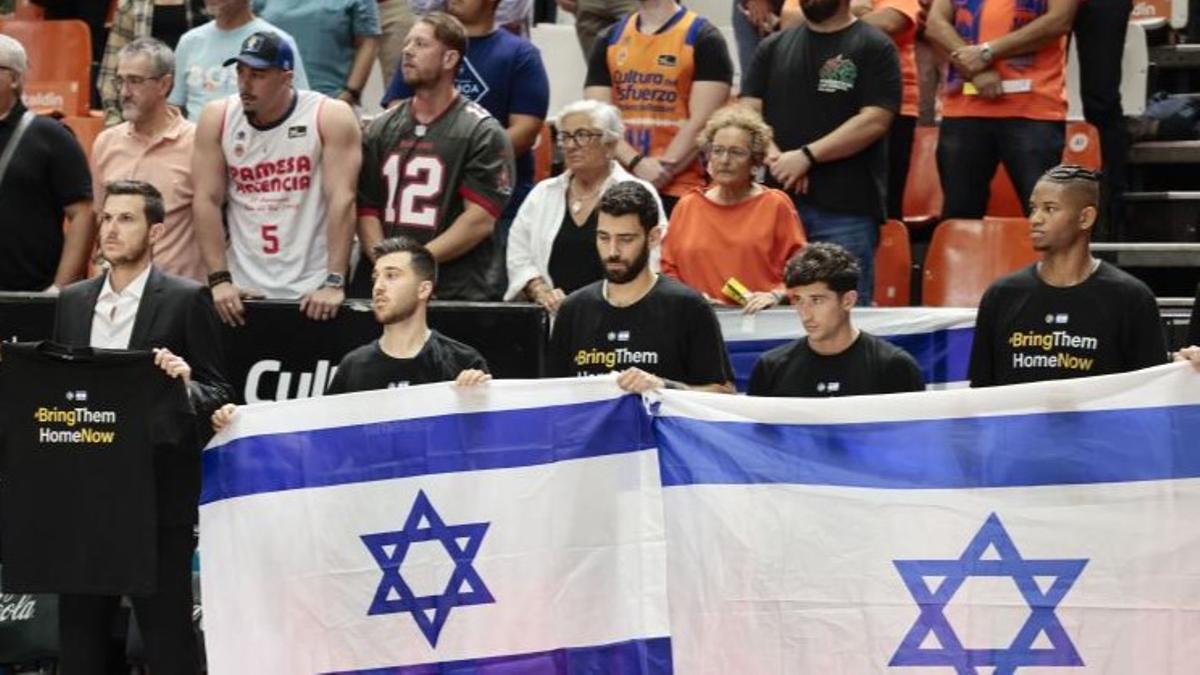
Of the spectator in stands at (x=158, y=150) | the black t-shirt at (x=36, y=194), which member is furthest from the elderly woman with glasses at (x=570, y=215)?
the black t-shirt at (x=36, y=194)

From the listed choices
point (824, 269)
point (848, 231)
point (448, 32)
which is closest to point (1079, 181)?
point (824, 269)

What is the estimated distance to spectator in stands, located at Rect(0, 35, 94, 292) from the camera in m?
10.7

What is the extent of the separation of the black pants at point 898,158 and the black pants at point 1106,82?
928 mm

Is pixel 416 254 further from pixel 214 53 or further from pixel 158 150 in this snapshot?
pixel 214 53

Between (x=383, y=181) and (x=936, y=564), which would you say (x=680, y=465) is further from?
(x=383, y=181)

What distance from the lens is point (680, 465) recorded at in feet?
27.7

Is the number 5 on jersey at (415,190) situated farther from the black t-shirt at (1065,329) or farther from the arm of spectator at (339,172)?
the black t-shirt at (1065,329)

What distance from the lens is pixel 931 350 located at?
9.99m

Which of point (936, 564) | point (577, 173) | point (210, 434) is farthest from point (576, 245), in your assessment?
point (936, 564)

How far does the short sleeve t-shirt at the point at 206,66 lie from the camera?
39.1 ft

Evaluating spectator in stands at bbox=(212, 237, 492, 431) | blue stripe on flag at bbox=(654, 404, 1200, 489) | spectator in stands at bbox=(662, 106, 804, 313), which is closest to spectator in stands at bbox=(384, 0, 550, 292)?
spectator in stands at bbox=(662, 106, 804, 313)

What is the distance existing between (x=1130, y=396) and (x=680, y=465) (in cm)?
159

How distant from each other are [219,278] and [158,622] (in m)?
1.83

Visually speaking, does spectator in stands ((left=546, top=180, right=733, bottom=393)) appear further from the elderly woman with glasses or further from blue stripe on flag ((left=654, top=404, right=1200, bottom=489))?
the elderly woman with glasses
